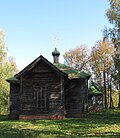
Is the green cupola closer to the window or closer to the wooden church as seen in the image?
the wooden church

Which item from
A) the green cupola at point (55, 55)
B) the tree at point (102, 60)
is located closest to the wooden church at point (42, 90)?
the green cupola at point (55, 55)

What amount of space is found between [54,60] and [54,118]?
34.8 feet

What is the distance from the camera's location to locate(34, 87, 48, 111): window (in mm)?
29312

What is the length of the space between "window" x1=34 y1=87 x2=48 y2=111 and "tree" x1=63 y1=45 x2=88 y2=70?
138 ft

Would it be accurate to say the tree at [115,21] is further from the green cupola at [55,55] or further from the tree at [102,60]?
the tree at [102,60]

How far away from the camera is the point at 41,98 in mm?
29406

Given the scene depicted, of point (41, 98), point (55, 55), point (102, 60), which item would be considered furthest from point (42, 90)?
point (102, 60)

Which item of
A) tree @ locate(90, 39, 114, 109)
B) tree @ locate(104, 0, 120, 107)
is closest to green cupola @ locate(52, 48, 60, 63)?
tree @ locate(104, 0, 120, 107)

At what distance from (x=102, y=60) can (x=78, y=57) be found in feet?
29.3

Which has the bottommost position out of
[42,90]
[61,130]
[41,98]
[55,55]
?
[61,130]

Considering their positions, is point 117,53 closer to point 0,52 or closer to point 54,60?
point 54,60

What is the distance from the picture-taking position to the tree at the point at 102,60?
63.7 meters

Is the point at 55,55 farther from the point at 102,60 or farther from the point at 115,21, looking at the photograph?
the point at 102,60

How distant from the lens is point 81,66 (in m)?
71.8
